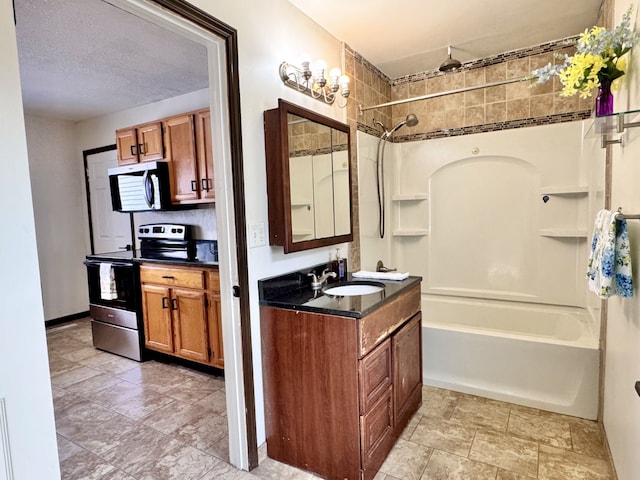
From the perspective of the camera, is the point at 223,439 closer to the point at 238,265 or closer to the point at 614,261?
the point at 238,265

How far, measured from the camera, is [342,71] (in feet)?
8.75

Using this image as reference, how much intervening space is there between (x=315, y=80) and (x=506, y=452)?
237 centimetres

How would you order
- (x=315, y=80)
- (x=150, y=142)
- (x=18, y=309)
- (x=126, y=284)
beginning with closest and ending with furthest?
(x=18, y=309) < (x=315, y=80) < (x=126, y=284) < (x=150, y=142)

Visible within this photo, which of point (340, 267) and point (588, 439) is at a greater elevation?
point (340, 267)

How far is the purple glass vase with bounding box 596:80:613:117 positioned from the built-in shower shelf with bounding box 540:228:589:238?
1534 millimetres

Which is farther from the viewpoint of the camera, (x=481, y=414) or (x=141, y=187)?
(x=141, y=187)

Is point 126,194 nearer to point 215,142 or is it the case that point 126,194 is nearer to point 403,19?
point 215,142

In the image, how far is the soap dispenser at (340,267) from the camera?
98.3 inches

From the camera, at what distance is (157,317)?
319cm

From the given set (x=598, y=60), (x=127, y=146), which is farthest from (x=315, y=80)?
(x=127, y=146)

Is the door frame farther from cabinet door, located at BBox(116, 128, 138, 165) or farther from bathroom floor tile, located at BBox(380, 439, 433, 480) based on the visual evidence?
cabinet door, located at BBox(116, 128, 138, 165)

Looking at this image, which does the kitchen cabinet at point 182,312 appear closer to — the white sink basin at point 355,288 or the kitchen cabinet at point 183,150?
the kitchen cabinet at point 183,150

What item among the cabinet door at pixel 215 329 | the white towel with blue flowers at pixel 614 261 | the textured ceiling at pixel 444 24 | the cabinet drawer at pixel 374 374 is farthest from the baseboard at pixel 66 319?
the white towel with blue flowers at pixel 614 261

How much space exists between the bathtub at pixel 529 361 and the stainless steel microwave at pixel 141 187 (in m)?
2.53
